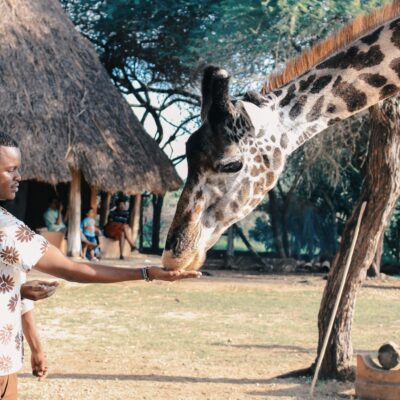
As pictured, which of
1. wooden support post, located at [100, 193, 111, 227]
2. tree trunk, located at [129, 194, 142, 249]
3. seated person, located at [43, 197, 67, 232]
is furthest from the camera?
wooden support post, located at [100, 193, 111, 227]

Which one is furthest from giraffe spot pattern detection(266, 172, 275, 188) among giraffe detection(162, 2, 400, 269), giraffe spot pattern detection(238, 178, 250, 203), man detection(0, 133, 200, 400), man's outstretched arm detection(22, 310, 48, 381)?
man's outstretched arm detection(22, 310, 48, 381)

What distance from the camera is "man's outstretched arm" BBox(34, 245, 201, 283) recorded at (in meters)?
3.00

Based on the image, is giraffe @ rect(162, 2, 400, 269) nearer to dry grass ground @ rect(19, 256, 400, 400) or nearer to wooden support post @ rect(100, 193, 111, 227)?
dry grass ground @ rect(19, 256, 400, 400)

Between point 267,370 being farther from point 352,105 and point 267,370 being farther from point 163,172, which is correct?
point 163,172

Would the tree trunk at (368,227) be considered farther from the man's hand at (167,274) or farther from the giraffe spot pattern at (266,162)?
the man's hand at (167,274)

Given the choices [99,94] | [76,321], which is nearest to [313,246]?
[99,94]

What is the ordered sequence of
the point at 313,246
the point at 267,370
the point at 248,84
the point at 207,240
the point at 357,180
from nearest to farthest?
the point at 207,240, the point at 267,370, the point at 248,84, the point at 357,180, the point at 313,246

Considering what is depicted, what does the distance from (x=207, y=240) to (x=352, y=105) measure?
1048 mm

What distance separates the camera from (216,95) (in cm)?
329

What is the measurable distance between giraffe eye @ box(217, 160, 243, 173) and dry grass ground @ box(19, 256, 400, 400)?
10.2 feet

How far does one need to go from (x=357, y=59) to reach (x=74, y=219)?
11.7 meters

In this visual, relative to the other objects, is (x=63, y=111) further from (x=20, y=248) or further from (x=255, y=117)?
(x=20, y=248)

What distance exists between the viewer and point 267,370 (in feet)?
23.1

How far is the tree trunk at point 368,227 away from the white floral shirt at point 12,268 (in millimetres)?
3727
